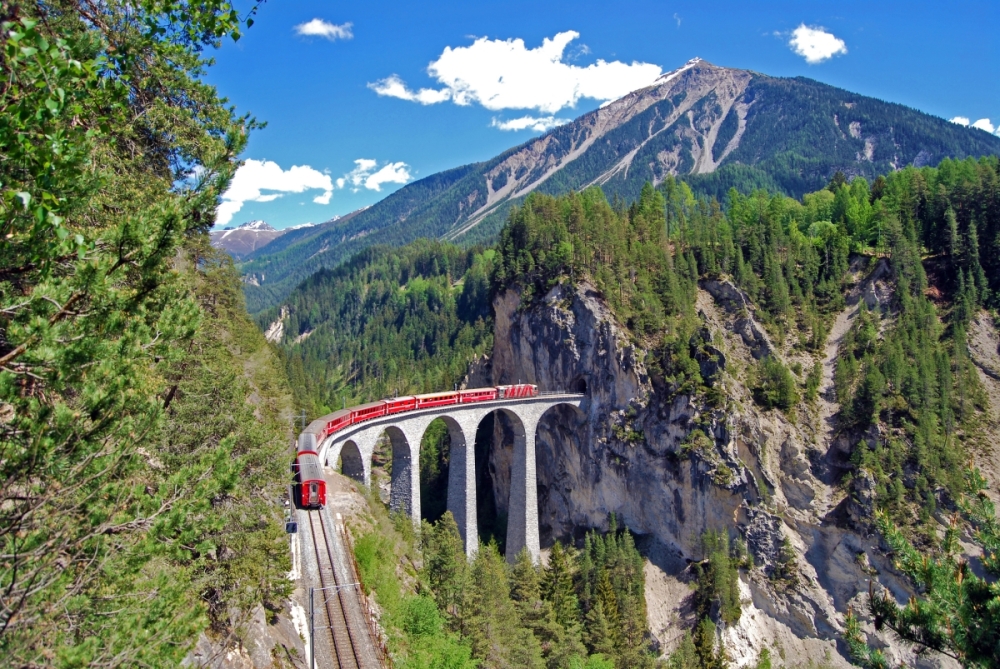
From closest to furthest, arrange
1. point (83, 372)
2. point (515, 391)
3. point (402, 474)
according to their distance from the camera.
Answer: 1. point (83, 372)
2. point (402, 474)
3. point (515, 391)

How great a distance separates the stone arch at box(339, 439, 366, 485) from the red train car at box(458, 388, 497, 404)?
35.2 feet

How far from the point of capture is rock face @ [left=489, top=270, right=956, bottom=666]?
4966cm

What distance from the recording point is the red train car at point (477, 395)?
159ft

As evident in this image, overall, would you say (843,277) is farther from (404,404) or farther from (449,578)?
(449,578)

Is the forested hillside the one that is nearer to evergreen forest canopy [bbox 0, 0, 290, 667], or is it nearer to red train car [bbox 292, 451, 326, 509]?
red train car [bbox 292, 451, 326, 509]

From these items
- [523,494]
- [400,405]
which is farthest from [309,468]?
[523,494]

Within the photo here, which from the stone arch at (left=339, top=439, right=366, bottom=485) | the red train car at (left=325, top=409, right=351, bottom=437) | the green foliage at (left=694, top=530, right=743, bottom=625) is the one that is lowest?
the green foliage at (left=694, top=530, right=743, bottom=625)

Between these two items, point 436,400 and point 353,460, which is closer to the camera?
point 353,460

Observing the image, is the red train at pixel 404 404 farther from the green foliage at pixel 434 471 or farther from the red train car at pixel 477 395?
the green foliage at pixel 434 471

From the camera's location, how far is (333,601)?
19.8 meters

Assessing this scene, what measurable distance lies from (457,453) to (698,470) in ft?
75.3

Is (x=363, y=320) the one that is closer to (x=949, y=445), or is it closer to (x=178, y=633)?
(x=949, y=445)

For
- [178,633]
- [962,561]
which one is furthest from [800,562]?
[178,633]

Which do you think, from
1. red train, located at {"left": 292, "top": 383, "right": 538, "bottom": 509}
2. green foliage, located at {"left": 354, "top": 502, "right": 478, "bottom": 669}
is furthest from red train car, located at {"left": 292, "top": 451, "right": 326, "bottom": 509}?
green foliage, located at {"left": 354, "top": 502, "right": 478, "bottom": 669}
